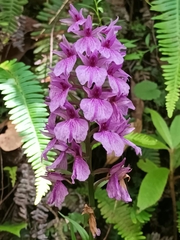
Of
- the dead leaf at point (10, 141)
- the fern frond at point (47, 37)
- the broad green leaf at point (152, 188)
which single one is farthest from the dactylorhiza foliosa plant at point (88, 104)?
the fern frond at point (47, 37)

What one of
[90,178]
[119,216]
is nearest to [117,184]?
[90,178]

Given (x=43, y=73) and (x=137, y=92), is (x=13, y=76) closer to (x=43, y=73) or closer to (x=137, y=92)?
(x=43, y=73)

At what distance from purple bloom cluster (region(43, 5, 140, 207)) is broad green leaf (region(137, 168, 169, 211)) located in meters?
0.44

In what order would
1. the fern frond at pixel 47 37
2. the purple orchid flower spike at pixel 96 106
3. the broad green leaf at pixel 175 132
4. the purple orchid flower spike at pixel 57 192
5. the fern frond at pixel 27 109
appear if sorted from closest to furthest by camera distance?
the purple orchid flower spike at pixel 96 106 → the purple orchid flower spike at pixel 57 192 → the fern frond at pixel 27 109 → the broad green leaf at pixel 175 132 → the fern frond at pixel 47 37

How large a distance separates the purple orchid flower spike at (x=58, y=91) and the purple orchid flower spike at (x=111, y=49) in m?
0.11

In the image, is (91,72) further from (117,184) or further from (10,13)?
(10,13)

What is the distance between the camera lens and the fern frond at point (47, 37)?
1.78 metres

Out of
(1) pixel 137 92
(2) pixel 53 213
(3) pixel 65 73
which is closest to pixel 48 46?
(1) pixel 137 92

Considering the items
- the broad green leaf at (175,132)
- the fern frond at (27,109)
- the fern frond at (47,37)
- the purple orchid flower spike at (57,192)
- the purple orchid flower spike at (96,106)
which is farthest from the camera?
the fern frond at (47,37)

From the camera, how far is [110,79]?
101 cm

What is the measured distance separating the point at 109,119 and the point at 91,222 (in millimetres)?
264

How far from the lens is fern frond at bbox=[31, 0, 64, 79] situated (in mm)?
1782

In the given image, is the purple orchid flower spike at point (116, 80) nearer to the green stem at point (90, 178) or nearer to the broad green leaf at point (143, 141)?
the green stem at point (90, 178)

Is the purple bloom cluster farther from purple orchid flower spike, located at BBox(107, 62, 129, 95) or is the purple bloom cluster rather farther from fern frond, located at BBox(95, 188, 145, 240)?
fern frond, located at BBox(95, 188, 145, 240)
